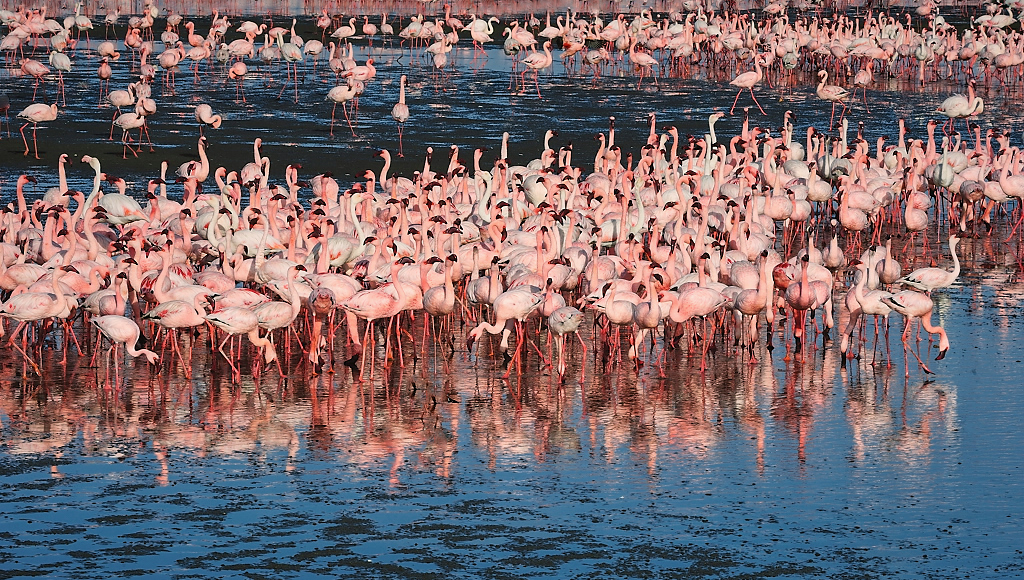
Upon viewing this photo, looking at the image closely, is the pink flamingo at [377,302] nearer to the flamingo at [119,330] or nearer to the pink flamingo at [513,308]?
the pink flamingo at [513,308]

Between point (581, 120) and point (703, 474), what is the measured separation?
69.3 feet

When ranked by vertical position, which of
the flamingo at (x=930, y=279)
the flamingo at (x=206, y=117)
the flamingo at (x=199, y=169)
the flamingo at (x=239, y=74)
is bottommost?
the flamingo at (x=930, y=279)

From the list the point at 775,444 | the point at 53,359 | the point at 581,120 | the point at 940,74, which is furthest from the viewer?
the point at 940,74

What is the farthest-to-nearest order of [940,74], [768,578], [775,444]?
1. [940,74]
2. [775,444]
3. [768,578]

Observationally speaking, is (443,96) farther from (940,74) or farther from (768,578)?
(768,578)

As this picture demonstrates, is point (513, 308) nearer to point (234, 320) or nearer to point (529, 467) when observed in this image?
point (234, 320)

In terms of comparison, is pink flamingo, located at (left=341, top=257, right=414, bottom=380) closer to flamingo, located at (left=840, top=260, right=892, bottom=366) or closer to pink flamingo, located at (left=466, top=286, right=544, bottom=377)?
pink flamingo, located at (left=466, top=286, right=544, bottom=377)

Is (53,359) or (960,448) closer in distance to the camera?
(960,448)

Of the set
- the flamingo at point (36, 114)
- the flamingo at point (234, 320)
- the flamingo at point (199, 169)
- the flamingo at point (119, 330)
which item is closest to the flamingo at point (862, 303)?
the flamingo at point (234, 320)

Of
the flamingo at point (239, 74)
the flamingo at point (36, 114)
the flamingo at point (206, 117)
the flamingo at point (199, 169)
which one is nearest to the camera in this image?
the flamingo at point (199, 169)

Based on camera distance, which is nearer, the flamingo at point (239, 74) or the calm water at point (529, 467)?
the calm water at point (529, 467)

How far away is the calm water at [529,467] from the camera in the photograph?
338 inches

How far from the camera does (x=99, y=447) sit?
10656 mm

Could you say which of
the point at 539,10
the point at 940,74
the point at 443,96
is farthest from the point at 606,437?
the point at 539,10
